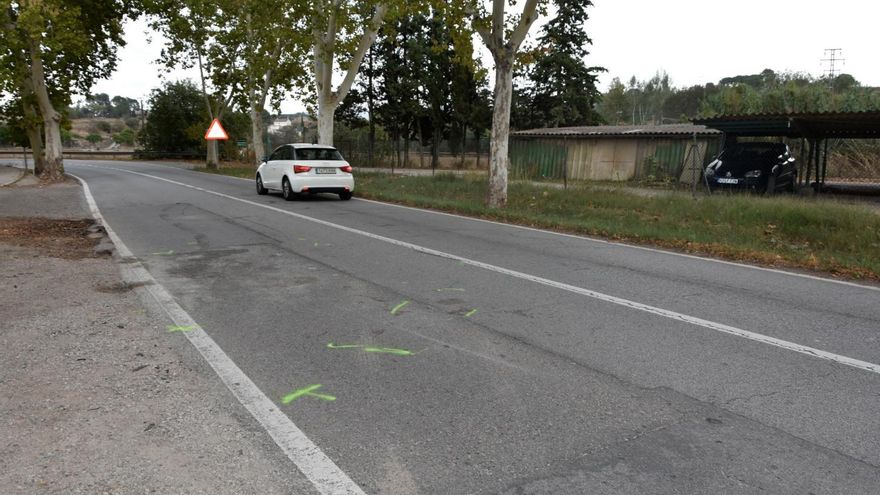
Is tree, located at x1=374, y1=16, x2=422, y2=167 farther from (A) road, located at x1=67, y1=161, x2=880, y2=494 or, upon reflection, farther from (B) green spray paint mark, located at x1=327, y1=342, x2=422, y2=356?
(B) green spray paint mark, located at x1=327, y1=342, x2=422, y2=356

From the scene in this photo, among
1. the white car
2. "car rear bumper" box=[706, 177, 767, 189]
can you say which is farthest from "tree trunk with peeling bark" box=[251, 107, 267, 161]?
"car rear bumper" box=[706, 177, 767, 189]

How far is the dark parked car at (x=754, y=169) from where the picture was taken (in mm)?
17812

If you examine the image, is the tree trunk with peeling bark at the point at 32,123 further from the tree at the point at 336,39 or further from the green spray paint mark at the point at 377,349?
the green spray paint mark at the point at 377,349

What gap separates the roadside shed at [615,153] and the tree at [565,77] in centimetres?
1447

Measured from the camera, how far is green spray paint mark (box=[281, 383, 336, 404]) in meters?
3.75

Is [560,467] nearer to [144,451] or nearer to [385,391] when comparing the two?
[385,391]

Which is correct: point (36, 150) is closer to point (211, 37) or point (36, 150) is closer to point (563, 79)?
point (211, 37)

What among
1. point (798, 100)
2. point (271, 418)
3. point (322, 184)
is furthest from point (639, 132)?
point (271, 418)

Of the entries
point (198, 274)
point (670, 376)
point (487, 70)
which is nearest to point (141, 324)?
point (198, 274)

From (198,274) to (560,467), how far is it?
5605 millimetres

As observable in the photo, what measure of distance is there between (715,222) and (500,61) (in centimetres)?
607

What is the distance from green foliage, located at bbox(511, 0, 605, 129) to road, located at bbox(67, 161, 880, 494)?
3757cm

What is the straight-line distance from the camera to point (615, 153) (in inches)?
1104

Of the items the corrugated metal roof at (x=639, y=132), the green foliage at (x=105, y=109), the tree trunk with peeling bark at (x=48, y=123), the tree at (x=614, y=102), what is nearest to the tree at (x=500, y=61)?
the corrugated metal roof at (x=639, y=132)
